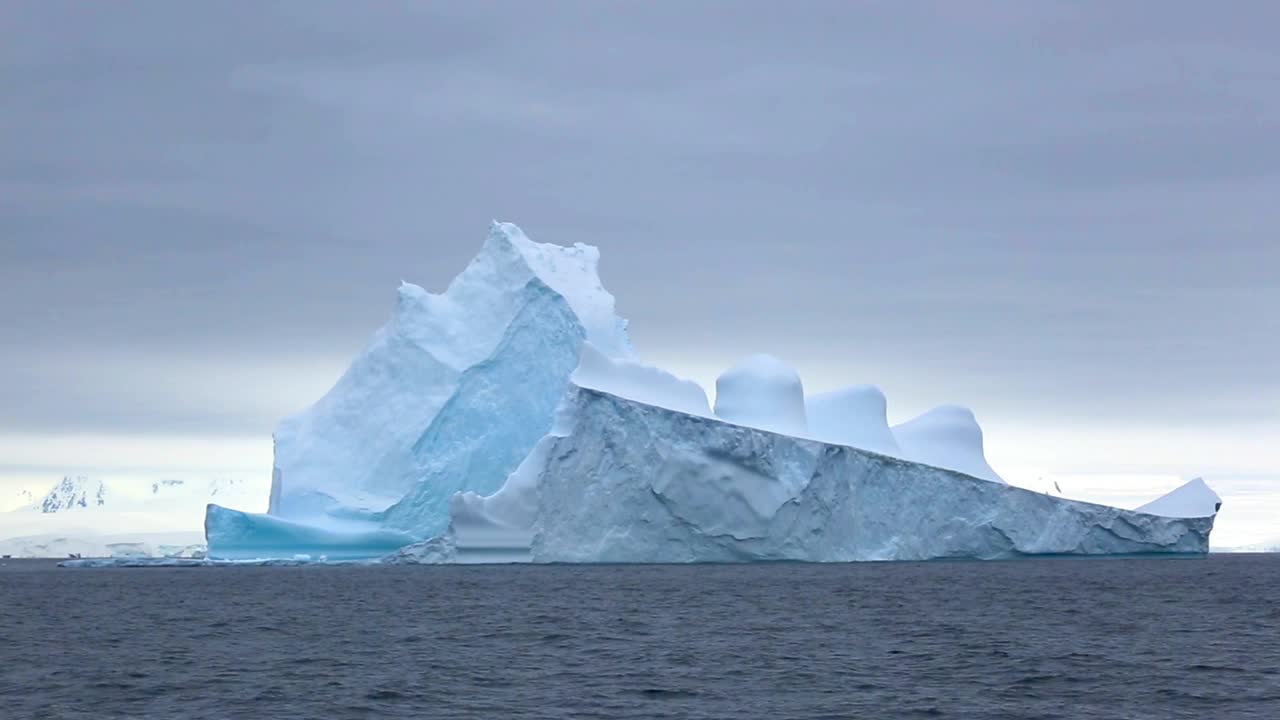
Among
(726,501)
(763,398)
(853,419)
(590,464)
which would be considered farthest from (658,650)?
(853,419)

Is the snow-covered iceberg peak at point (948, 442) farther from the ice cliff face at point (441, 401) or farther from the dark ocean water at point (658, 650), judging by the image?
the ice cliff face at point (441, 401)

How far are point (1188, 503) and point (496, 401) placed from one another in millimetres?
21421

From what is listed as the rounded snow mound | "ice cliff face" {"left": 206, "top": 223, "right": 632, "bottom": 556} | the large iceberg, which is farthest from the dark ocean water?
"ice cliff face" {"left": 206, "top": 223, "right": 632, "bottom": 556}

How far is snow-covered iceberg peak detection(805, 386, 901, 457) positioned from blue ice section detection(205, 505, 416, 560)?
41.0 ft

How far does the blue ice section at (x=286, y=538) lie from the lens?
51.9m

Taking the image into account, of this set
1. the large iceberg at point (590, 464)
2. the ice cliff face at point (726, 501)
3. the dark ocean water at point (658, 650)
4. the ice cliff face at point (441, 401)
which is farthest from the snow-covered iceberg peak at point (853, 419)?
the ice cliff face at point (441, 401)

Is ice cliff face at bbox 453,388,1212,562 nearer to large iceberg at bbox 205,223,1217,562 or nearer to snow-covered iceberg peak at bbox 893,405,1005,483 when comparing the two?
large iceberg at bbox 205,223,1217,562

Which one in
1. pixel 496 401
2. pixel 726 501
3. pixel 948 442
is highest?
pixel 496 401

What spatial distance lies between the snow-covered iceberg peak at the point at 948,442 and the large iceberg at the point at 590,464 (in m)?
0.07

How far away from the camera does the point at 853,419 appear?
49406mm

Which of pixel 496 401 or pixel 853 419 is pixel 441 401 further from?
pixel 853 419

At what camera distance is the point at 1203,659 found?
23.4 metres

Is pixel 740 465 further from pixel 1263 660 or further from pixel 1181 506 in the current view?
pixel 1263 660

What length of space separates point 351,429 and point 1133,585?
76.2 ft
